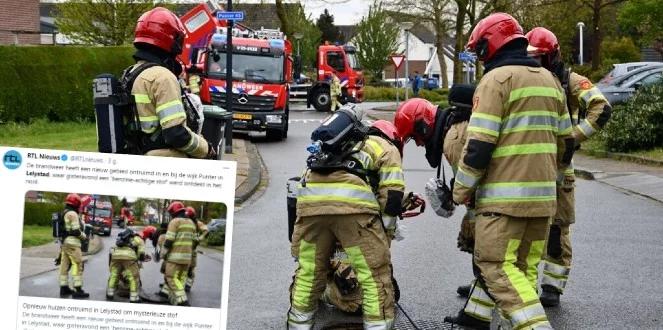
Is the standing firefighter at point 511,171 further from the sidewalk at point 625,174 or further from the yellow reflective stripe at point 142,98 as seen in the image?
the sidewalk at point 625,174

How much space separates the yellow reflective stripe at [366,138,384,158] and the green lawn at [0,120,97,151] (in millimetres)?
13857

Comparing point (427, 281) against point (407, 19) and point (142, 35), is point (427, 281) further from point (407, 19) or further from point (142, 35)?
point (407, 19)

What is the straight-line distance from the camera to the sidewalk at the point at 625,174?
48.3 ft

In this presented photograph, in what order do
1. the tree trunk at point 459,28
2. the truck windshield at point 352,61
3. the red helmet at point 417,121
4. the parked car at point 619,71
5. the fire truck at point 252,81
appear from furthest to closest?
1. the tree trunk at point 459,28
2. the truck windshield at point 352,61
3. the parked car at point 619,71
4. the fire truck at point 252,81
5. the red helmet at point 417,121

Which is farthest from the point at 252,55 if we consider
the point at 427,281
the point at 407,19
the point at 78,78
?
the point at 407,19

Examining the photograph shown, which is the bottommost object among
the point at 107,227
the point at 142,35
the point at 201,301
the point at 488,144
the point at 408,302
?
the point at 408,302

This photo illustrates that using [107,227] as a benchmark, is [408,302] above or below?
below

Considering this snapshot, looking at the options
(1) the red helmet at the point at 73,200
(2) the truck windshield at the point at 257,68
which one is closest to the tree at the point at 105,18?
(2) the truck windshield at the point at 257,68

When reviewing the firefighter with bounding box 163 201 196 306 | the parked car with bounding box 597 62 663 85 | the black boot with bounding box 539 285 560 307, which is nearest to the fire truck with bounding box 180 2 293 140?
the parked car with bounding box 597 62 663 85

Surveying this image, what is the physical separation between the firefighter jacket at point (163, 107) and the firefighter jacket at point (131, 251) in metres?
1.72

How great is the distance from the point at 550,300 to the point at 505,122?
226cm

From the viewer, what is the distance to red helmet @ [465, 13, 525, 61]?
221 inches

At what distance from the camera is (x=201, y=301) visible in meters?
4.21

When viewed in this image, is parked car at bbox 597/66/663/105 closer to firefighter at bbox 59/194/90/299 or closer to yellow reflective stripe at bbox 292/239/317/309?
yellow reflective stripe at bbox 292/239/317/309
